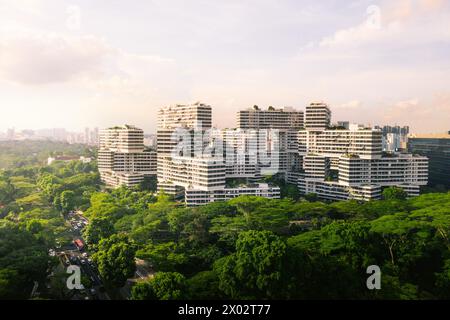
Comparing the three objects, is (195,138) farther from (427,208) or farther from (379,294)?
(379,294)

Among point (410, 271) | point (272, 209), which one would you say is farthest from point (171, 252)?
point (410, 271)

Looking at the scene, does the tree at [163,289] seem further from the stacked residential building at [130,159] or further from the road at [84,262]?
the stacked residential building at [130,159]

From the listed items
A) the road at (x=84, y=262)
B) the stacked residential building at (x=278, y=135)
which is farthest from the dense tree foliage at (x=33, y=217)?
the stacked residential building at (x=278, y=135)

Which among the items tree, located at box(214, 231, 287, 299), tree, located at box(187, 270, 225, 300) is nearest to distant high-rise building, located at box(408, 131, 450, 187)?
tree, located at box(214, 231, 287, 299)

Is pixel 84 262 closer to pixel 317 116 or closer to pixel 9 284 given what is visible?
pixel 9 284

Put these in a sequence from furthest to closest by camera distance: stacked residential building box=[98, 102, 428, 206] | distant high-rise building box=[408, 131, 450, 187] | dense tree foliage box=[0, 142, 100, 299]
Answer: distant high-rise building box=[408, 131, 450, 187] < stacked residential building box=[98, 102, 428, 206] < dense tree foliage box=[0, 142, 100, 299]

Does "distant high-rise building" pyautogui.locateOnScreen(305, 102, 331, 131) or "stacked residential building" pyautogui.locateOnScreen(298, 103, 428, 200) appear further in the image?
"distant high-rise building" pyautogui.locateOnScreen(305, 102, 331, 131)

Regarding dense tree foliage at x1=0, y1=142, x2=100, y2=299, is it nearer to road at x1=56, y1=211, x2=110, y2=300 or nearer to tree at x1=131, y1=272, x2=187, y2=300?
road at x1=56, y1=211, x2=110, y2=300
